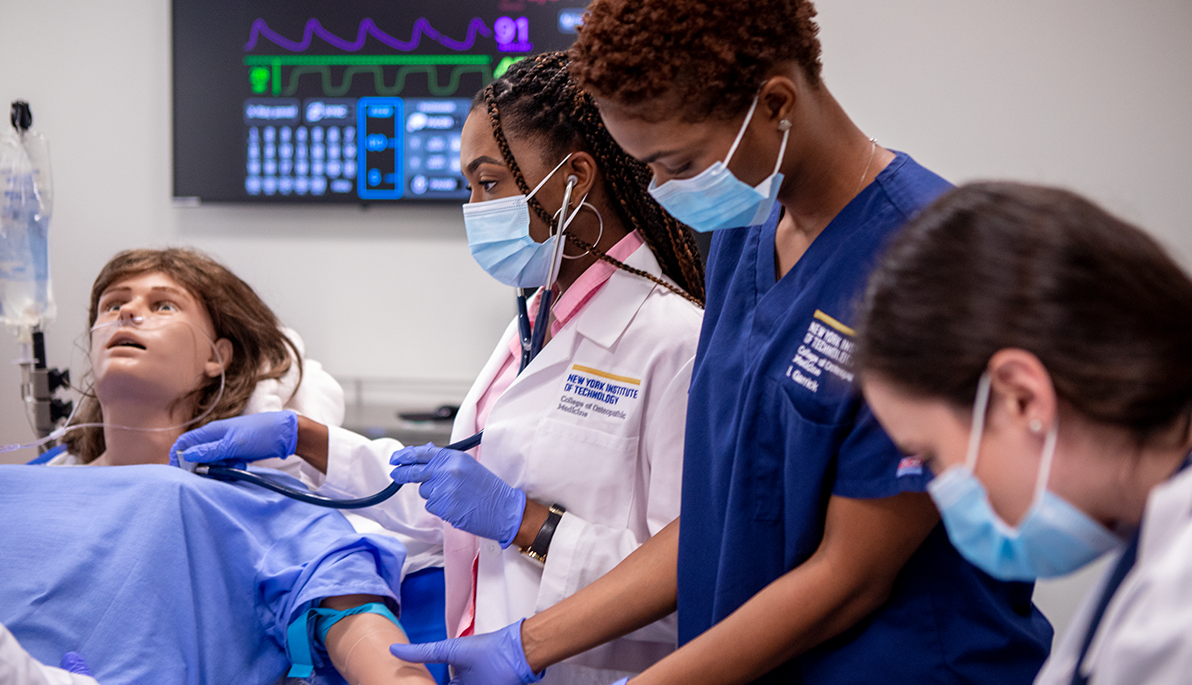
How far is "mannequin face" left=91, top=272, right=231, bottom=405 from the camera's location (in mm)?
1715

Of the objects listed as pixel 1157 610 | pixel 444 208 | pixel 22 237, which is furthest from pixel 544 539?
pixel 22 237

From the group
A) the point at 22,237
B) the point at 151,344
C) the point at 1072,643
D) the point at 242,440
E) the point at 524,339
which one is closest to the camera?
the point at 1072,643

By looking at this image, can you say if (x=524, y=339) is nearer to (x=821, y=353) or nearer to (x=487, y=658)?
(x=487, y=658)

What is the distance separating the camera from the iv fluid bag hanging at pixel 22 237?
2088mm

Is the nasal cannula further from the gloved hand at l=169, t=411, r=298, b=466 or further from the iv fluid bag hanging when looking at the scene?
the iv fluid bag hanging

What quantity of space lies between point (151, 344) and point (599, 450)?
113cm

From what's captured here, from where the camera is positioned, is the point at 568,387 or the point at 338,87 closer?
the point at 568,387

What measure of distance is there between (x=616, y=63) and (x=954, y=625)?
2.19ft

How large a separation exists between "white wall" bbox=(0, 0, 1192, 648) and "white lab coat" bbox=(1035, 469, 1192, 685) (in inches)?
85.1

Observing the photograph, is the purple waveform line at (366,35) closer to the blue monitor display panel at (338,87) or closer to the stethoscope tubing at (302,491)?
the blue monitor display panel at (338,87)

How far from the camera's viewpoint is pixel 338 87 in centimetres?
253

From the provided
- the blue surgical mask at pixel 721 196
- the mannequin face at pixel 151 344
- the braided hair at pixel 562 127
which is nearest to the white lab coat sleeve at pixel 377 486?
the mannequin face at pixel 151 344

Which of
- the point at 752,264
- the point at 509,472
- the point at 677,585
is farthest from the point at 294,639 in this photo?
the point at 752,264

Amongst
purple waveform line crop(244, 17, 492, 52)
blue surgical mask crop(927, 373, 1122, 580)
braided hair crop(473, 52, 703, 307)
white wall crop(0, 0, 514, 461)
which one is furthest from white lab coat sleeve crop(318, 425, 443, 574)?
purple waveform line crop(244, 17, 492, 52)
